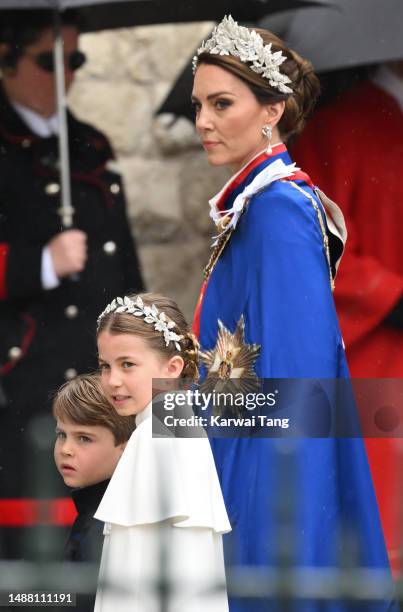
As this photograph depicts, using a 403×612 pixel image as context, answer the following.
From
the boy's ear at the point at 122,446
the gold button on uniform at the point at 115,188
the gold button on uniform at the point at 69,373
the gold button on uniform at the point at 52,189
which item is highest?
the gold button on uniform at the point at 115,188

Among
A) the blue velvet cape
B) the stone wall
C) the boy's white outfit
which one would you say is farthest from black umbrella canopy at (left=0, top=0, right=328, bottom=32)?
the boy's white outfit

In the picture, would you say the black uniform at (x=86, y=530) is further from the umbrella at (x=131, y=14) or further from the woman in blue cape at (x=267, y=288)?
the umbrella at (x=131, y=14)

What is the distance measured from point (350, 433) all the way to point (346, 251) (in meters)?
1.35

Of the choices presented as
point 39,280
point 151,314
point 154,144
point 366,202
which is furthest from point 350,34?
point 151,314

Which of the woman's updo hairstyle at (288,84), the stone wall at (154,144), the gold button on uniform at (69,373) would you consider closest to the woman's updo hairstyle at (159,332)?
the woman's updo hairstyle at (288,84)

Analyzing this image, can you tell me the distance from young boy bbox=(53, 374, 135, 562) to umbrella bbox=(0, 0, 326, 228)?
170cm

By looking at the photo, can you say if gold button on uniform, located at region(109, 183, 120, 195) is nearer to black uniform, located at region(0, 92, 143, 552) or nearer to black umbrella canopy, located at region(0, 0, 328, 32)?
black uniform, located at region(0, 92, 143, 552)

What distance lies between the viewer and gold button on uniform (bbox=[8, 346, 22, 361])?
16.8 feet

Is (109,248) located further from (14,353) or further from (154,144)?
(154,144)

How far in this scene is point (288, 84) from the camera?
389 cm

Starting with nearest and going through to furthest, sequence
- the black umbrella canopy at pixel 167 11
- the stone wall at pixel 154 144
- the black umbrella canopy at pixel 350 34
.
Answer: the black umbrella canopy at pixel 350 34
the black umbrella canopy at pixel 167 11
the stone wall at pixel 154 144

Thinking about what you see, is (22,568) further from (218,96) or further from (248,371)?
(218,96)

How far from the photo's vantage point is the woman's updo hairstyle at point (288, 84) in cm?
384

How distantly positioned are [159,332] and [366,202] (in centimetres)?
183
